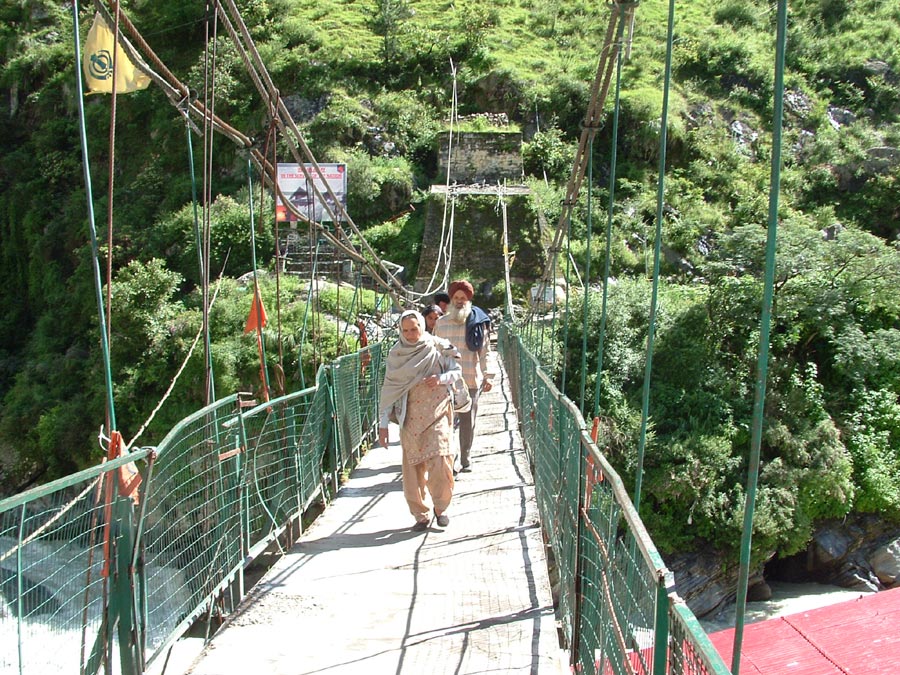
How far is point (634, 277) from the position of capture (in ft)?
47.9

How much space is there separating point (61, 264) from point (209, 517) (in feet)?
57.8

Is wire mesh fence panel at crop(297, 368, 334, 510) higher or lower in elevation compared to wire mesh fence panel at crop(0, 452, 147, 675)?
lower

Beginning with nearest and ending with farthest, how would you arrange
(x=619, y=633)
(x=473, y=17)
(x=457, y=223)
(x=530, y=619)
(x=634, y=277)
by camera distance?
1. (x=619, y=633)
2. (x=530, y=619)
3. (x=634, y=277)
4. (x=457, y=223)
5. (x=473, y=17)

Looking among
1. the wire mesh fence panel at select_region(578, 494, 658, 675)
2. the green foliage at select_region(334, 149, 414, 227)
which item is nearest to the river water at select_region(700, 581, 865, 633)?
the wire mesh fence panel at select_region(578, 494, 658, 675)

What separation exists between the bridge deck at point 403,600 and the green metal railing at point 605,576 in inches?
7.1

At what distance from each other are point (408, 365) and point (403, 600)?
40.4 inches

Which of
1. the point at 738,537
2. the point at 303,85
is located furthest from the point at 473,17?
the point at 738,537

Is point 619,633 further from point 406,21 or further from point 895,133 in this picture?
point 406,21

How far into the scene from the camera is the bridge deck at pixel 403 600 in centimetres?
231

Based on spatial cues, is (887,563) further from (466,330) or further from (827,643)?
(466,330)

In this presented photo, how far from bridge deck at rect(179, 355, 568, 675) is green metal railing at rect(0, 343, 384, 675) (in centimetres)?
18

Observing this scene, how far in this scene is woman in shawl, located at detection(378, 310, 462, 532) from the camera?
11.3ft

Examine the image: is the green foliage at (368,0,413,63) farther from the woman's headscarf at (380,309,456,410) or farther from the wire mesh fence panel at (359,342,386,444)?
the woman's headscarf at (380,309,456,410)

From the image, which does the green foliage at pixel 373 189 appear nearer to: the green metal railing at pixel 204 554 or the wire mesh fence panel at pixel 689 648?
the green metal railing at pixel 204 554
